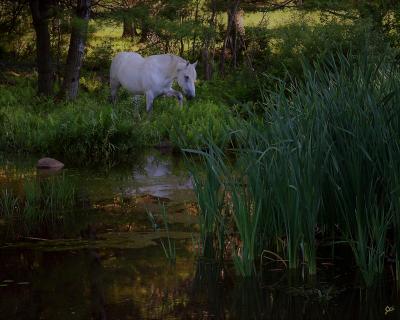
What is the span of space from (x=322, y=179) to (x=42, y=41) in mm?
11701

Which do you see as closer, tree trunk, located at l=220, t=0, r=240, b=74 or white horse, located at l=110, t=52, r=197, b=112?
white horse, located at l=110, t=52, r=197, b=112

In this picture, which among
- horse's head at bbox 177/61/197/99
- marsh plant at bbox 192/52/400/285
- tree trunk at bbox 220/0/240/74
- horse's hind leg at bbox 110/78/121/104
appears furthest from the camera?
tree trunk at bbox 220/0/240/74

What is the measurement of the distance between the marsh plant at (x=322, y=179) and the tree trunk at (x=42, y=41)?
413 inches

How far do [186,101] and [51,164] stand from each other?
4985 millimetres

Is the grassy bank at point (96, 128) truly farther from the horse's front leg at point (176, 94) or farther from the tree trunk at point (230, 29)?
the tree trunk at point (230, 29)

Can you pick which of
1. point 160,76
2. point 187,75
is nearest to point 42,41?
point 160,76

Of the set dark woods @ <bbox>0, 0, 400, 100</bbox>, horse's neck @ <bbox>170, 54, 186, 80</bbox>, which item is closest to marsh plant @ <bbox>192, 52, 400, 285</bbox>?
dark woods @ <bbox>0, 0, 400, 100</bbox>

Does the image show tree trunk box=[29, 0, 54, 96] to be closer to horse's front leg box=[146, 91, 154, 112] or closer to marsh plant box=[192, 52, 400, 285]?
horse's front leg box=[146, 91, 154, 112]

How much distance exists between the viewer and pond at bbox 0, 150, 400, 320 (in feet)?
14.5

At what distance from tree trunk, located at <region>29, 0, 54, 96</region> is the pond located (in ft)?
29.3

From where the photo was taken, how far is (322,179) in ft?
16.4

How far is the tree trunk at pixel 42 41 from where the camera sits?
15.2 m

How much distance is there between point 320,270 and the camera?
5242mm

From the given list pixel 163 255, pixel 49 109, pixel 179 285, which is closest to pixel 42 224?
pixel 163 255
